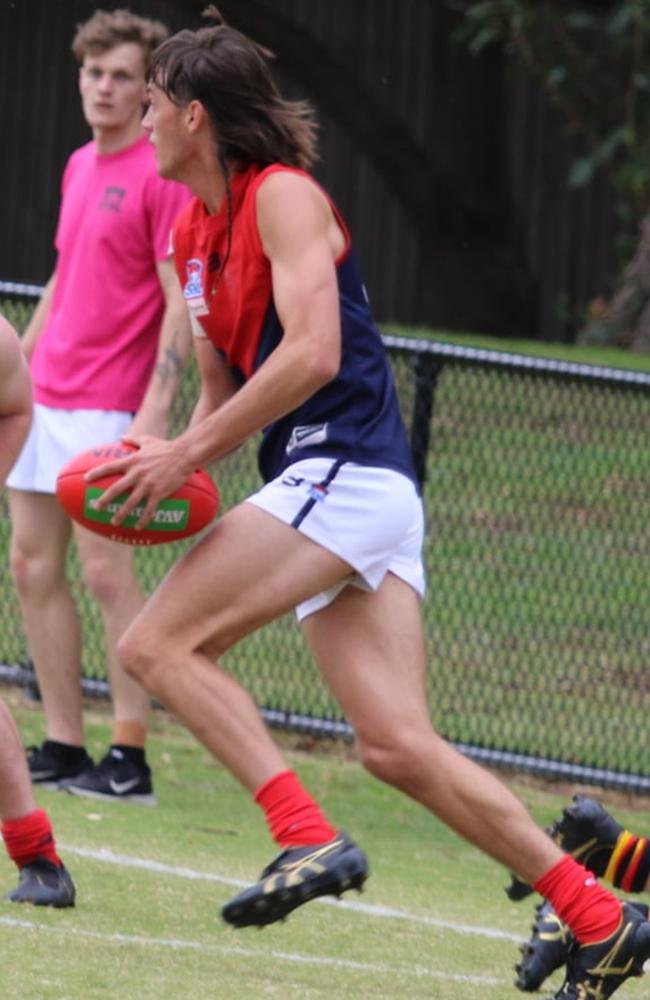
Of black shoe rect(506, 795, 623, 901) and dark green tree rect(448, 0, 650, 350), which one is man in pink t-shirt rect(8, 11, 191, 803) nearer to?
black shoe rect(506, 795, 623, 901)

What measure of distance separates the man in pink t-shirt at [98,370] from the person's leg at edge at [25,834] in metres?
1.86

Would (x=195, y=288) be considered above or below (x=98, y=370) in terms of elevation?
above

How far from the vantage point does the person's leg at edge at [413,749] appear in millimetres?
4941

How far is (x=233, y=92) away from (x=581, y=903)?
2026mm

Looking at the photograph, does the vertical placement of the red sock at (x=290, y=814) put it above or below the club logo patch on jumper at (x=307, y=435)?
below

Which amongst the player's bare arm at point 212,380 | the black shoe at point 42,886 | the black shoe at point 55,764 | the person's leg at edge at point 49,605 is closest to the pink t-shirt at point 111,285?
the person's leg at edge at point 49,605

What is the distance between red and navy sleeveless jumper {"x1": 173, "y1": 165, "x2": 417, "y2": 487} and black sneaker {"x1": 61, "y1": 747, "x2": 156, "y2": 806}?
2502 millimetres

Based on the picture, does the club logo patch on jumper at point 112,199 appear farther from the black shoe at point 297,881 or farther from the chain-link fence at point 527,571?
the black shoe at point 297,881

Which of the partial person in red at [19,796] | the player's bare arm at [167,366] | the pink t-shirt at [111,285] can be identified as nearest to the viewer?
the partial person in red at [19,796]

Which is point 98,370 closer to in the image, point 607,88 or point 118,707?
point 118,707

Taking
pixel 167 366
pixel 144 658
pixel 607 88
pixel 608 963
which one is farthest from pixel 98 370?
pixel 607 88

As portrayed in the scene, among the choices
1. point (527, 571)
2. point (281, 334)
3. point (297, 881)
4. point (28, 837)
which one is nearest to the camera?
point (297, 881)

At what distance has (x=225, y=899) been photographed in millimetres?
6133

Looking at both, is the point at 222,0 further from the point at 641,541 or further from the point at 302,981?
the point at 302,981
